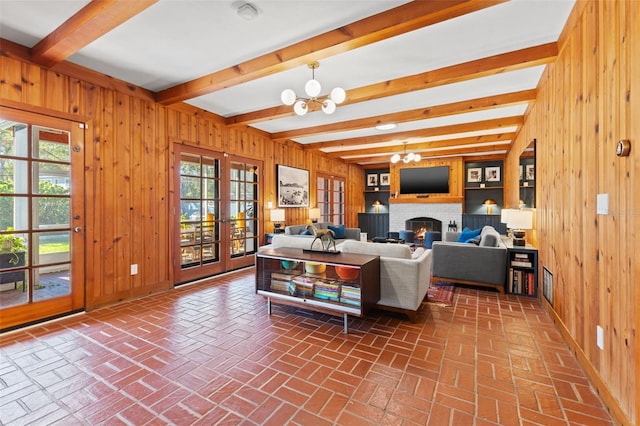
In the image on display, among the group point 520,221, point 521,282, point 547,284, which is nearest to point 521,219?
point 520,221

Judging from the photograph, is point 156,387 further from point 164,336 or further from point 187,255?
point 187,255

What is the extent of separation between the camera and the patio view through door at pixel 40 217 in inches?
111

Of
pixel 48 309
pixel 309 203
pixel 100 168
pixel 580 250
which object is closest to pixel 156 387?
pixel 48 309

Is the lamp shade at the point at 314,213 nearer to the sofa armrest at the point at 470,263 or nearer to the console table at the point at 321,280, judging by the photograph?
the sofa armrest at the point at 470,263

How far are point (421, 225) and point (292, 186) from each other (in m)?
4.81

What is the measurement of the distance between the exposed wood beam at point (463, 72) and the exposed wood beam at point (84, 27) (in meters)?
2.00

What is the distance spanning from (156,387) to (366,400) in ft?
4.54

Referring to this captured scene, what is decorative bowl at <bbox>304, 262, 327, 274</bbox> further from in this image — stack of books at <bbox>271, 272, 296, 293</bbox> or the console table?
stack of books at <bbox>271, 272, 296, 293</bbox>

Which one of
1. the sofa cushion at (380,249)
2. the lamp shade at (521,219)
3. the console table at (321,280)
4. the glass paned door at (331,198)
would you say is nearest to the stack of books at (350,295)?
the console table at (321,280)

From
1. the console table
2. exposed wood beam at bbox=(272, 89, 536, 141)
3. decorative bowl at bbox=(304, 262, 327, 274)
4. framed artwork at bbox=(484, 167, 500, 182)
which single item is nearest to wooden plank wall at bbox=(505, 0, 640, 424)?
exposed wood beam at bbox=(272, 89, 536, 141)

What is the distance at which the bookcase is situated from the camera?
3.83 meters

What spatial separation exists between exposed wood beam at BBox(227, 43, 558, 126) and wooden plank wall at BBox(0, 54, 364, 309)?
2.22 metres

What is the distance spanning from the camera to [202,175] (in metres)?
4.78

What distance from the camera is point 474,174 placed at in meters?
8.89
